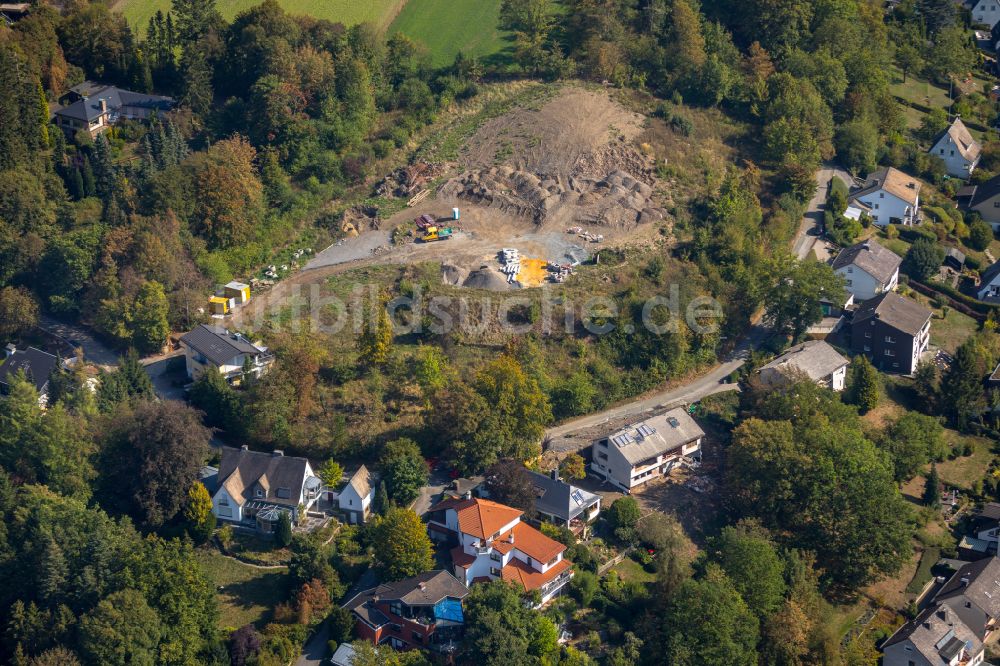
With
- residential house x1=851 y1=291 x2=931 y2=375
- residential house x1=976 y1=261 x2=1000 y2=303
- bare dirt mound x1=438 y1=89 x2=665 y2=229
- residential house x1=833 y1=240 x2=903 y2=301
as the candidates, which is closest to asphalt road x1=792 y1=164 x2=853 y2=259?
residential house x1=833 y1=240 x2=903 y2=301

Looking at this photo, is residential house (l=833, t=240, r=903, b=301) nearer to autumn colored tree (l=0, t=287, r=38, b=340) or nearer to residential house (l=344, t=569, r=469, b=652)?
residential house (l=344, t=569, r=469, b=652)

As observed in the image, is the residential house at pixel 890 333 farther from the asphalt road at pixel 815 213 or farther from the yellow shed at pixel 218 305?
the yellow shed at pixel 218 305

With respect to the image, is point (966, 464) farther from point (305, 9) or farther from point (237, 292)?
point (305, 9)

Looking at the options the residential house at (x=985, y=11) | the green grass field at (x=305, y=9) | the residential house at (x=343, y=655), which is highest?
the green grass field at (x=305, y=9)

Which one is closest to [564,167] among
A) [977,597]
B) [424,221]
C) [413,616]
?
[424,221]

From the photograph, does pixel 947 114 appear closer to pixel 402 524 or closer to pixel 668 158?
pixel 668 158

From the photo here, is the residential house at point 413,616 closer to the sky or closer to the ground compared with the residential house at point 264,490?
closer to the ground

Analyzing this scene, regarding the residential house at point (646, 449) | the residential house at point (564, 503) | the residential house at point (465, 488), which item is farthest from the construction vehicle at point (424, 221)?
the residential house at point (564, 503)
